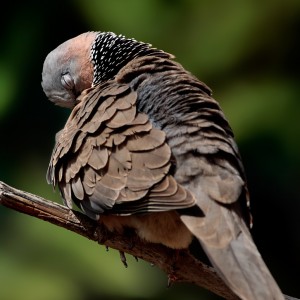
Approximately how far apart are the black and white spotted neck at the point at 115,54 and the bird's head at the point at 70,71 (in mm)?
78

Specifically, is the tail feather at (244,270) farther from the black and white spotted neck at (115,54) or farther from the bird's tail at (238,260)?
the black and white spotted neck at (115,54)

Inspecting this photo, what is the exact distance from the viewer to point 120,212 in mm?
3186

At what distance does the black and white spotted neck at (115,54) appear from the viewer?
382 cm

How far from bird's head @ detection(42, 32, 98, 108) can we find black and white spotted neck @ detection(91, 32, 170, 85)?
8 centimetres

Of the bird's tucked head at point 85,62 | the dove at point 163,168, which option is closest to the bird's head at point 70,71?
the bird's tucked head at point 85,62

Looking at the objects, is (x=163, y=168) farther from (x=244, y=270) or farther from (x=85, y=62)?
(x=85, y=62)

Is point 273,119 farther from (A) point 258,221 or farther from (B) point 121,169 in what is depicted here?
(B) point 121,169

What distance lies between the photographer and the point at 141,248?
3.41 m

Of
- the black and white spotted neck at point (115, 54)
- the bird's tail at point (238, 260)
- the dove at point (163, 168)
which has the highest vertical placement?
the black and white spotted neck at point (115, 54)

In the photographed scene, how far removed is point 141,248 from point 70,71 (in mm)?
1017

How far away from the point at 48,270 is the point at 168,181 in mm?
2559

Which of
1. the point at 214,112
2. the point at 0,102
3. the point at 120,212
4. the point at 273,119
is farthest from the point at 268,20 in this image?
the point at 120,212

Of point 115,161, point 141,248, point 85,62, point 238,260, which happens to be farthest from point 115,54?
point 238,260

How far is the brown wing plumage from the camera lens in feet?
10.1
